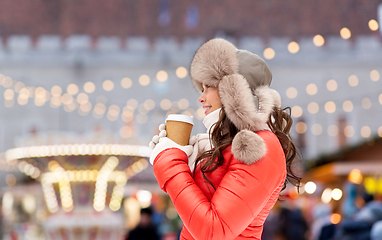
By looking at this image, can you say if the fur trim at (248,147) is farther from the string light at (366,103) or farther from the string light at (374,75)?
the string light at (366,103)

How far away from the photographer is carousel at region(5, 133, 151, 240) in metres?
8.03

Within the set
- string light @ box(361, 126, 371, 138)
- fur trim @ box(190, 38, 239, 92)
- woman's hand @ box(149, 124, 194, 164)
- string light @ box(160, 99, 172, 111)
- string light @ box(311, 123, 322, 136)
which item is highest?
fur trim @ box(190, 38, 239, 92)

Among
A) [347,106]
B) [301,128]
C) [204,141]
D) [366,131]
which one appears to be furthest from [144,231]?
[366,131]

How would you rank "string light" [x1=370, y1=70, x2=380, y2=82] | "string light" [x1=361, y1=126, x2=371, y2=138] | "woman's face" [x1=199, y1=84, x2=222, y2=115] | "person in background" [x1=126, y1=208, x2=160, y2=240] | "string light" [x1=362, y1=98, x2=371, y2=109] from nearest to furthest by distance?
"woman's face" [x1=199, y1=84, x2=222, y2=115] < "person in background" [x1=126, y1=208, x2=160, y2=240] < "string light" [x1=370, y1=70, x2=380, y2=82] < "string light" [x1=362, y1=98, x2=371, y2=109] < "string light" [x1=361, y1=126, x2=371, y2=138]

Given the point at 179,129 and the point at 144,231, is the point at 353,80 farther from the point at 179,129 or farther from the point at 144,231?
the point at 179,129

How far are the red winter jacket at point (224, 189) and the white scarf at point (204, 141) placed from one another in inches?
3.0

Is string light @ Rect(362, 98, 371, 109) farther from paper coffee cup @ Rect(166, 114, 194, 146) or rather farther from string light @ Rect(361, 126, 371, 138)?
paper coffee cup @ Rect(166, 114, 194, 146)

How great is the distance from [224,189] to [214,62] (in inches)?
18.0

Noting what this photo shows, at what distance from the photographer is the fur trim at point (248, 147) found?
1519 millimetres

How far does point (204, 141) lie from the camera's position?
68.7 inches

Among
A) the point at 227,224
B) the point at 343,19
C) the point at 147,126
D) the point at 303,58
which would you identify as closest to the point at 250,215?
the point at 227,224

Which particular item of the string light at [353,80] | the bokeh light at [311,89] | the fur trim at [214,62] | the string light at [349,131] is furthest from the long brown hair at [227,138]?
the string light at [349,131]

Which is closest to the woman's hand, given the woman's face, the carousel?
the woman's face

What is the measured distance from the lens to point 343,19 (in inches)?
653
